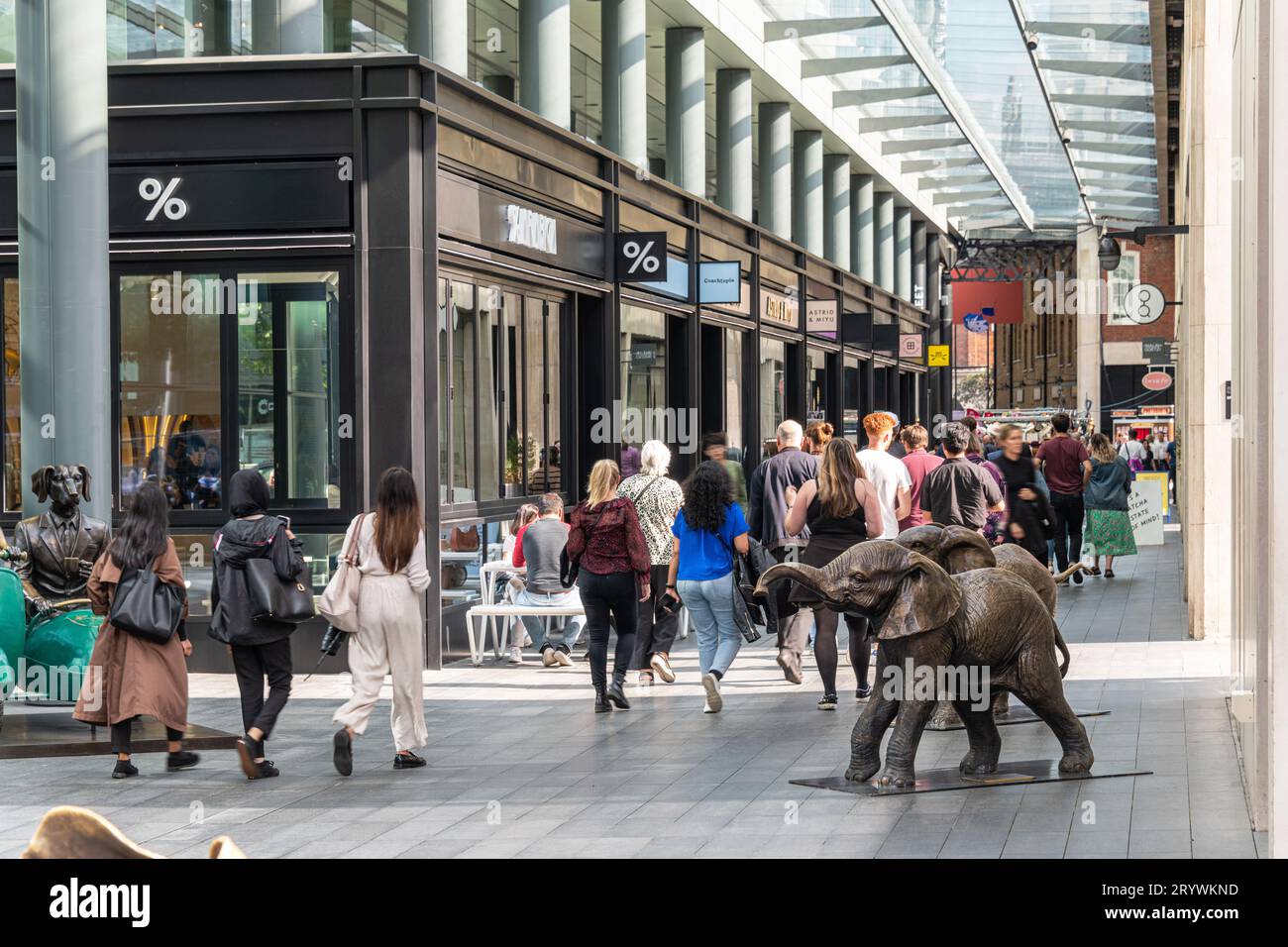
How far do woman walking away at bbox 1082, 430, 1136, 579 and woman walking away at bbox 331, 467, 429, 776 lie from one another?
45.7ft

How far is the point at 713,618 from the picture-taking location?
11.3 metres

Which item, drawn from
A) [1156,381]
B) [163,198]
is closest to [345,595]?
[163,198]

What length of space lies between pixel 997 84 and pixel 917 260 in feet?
55.1

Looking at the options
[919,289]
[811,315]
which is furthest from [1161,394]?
[811,315]

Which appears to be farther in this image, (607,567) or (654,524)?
(654,524)

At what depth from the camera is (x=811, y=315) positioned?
29891 millimetres

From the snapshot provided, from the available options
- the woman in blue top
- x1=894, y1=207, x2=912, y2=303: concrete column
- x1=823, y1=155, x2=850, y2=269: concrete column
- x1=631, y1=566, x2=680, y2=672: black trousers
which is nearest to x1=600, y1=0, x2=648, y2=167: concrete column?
x1=631, y1=566, x2=680, y2=672: black trousers

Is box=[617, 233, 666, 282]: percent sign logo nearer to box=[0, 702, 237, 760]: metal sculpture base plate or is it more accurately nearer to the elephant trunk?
box=[0, 702, 237, 760]: metal sculpture base plate

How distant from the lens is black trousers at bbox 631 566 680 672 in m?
12.5

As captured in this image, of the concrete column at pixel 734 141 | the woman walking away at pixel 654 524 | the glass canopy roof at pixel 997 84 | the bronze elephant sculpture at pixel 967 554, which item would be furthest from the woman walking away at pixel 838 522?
the concrete column at pixel 734 141

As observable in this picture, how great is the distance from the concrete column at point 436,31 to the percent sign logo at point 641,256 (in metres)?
3.73

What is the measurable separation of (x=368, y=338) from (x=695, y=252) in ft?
30.4

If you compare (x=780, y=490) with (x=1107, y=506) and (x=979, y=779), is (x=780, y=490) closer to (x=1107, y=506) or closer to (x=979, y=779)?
(x=979, y=779)
